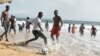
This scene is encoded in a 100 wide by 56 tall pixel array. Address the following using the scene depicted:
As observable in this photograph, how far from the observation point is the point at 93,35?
38.3 meters

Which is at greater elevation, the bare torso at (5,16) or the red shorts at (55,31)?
the bare torso at (5,16)

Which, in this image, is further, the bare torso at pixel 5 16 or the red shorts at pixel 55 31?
the red shorts at pixel 55 31

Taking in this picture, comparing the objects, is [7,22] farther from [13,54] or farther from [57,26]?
[13,54]

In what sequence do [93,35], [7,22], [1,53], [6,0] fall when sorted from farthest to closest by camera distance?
1. [93,35]
2. [7,22]
3. [6,0]
4. [1,53]

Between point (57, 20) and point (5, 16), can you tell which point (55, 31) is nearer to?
point (57, 20)

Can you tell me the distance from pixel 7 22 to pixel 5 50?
13.2 feet

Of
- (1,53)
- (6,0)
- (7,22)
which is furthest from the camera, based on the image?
(7,22)

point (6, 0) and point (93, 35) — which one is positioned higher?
point (6, 0)

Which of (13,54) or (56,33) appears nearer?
(13,54)

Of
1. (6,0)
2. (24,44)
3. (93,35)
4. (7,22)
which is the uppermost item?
(6,0)

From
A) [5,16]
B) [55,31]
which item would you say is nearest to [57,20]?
[55,31]

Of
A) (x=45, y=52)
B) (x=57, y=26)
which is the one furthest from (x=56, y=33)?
(x=45, y=52)

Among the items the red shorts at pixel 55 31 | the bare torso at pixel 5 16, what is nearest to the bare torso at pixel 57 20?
the red shorts at pixel 55 31

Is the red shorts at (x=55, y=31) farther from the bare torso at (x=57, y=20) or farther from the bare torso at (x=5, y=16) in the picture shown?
the bare torso at (x=5, y=16)
